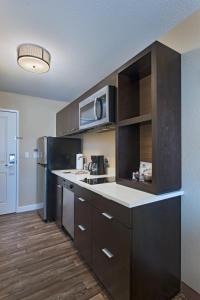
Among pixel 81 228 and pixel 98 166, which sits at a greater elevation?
pixel 98 166

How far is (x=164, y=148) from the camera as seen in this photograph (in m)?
1.37

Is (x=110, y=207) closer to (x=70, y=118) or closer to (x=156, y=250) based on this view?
(x=156, y=250)

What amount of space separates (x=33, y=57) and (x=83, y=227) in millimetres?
1913

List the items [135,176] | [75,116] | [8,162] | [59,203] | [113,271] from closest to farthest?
[113,271], [135,176], [59,203], [75,116], [8,162]

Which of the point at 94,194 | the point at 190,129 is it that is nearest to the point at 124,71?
the point at 190,129

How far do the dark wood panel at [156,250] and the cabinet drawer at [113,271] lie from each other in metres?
0.06

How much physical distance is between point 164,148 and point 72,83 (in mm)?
2096

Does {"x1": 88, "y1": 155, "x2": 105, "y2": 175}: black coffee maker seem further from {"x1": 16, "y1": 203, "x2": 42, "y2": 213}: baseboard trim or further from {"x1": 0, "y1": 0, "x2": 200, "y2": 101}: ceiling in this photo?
Answer: {"x1": 16, "y1": 203, "x2": 42, "y2": 213}: baseboard trim

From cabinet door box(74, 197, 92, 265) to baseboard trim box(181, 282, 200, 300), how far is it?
856 millimetres

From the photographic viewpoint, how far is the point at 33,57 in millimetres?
1846

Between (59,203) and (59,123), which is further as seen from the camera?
(59,123)

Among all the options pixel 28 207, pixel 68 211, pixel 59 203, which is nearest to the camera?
pixel 68 211

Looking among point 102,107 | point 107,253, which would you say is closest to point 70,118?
point 102,107

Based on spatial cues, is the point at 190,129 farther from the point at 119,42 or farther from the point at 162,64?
the point at 119,42
